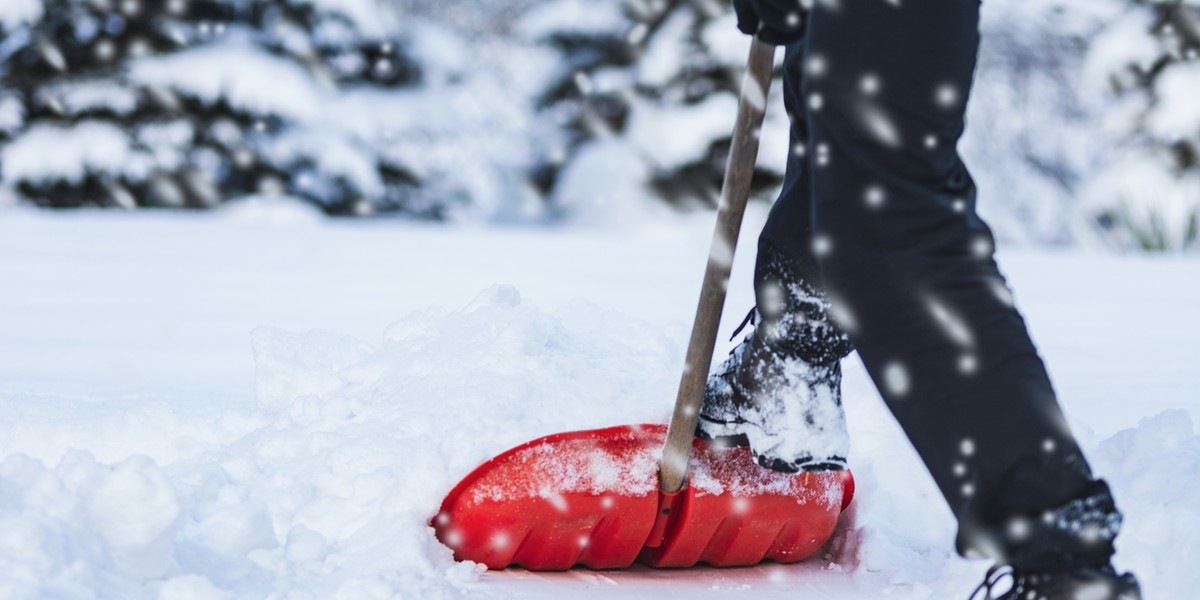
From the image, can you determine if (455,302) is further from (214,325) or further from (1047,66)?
(1047,66)

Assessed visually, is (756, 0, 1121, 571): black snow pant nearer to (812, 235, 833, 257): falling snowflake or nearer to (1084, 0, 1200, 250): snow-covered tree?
(812, 235, 833, 257): falling snowflake

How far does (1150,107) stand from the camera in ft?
32.3

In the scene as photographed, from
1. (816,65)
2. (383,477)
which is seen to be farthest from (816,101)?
(383,477)

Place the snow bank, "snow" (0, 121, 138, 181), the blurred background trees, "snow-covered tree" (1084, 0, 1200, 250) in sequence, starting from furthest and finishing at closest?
"snow-covered tree" (1084, 0, 1200, 250) → the blurred background trees → "snow" (0, 121, 138, 181) → the snow bank

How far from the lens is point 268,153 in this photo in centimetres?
923

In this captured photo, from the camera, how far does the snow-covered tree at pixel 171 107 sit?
8789 mm

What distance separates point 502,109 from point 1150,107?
6044mm

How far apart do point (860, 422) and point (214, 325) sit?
2051mm

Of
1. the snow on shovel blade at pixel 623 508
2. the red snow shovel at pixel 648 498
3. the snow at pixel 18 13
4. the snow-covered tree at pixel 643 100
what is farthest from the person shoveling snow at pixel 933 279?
the snow at pixel 18 13

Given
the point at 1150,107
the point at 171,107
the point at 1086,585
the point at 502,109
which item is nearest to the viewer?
the point at 1086,585

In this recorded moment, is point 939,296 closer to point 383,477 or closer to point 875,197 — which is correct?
point 875,197

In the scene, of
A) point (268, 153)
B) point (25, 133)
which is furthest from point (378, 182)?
point (25, 133)

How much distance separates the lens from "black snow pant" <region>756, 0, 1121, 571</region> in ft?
2.96

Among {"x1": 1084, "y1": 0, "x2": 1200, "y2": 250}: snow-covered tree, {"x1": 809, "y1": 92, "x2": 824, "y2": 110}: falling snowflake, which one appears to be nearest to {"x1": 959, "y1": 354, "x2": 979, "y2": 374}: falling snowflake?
{"x1": 809, "y1": 92, "x2": 824, "y2": 110}: falling snowflake
